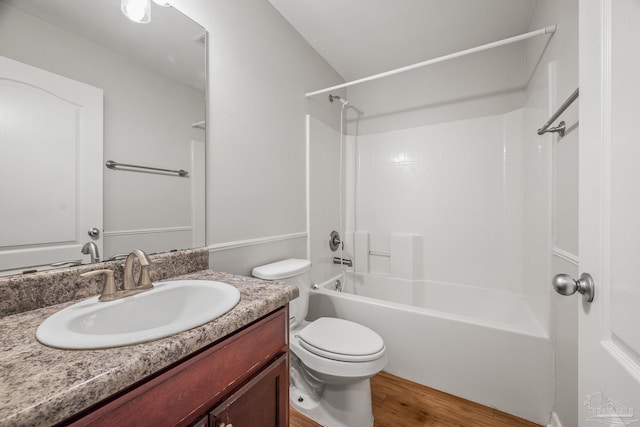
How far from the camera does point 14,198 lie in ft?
2.26

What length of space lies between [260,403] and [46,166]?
3.13ft

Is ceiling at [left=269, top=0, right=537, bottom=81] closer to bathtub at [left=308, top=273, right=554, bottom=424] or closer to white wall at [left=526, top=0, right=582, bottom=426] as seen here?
white wall at [left=526, top=0, right=582, bottom=426]

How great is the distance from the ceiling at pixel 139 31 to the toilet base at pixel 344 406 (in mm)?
1631

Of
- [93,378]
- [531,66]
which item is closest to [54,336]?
[93,378]

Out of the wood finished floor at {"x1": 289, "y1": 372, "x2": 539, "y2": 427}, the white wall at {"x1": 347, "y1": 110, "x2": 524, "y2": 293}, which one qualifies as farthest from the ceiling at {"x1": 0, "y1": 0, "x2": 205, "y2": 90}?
the wood finished floor at {"x1": 289, "y1": 372, "x2": 539, "y2": 427}

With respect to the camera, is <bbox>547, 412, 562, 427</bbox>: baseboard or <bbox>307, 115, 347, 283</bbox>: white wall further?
<bbox>307, 115, 347, 283</bbox>: white wall

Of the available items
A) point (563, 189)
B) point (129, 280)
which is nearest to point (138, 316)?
point (129, 280)

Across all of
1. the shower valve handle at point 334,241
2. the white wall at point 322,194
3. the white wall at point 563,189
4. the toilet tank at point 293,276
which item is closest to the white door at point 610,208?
the white wall at point 563,189

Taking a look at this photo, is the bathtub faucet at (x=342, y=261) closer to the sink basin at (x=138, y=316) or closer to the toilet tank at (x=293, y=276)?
the toilet tank at (x=293, y=276)

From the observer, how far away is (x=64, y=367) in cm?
43

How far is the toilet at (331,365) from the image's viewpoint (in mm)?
1146

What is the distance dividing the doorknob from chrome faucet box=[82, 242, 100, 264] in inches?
52.8

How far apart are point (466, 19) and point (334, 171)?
4.53 ft

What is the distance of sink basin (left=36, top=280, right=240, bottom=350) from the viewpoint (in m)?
0.51
